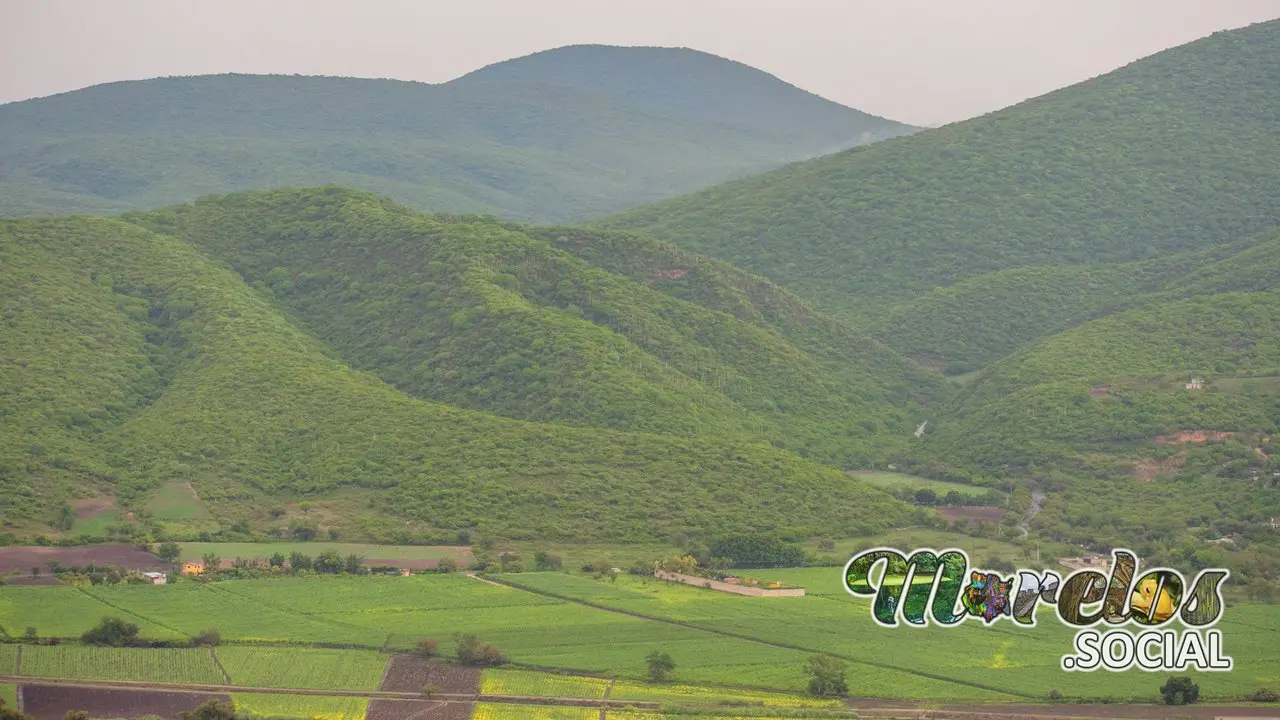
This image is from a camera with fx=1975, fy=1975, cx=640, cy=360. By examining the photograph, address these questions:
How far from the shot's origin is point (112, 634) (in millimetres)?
69500

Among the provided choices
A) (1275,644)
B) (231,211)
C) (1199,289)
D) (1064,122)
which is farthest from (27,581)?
(1064,122)

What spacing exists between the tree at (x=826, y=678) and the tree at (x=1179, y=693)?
10502 millimetres

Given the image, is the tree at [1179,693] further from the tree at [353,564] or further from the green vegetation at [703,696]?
the tree at [353,564]

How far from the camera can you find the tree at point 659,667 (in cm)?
6825

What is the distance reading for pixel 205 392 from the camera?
101312mm

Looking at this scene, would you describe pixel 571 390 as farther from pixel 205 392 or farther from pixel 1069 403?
pixel 1069 403

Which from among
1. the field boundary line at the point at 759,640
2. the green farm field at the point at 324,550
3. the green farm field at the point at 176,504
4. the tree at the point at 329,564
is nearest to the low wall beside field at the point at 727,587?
the field boundary line at the point at 759,640

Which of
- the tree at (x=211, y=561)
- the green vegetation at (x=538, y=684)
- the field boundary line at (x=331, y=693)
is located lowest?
the field boundary line at (x=331, y=693)

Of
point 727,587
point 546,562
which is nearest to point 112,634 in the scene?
point 546,562

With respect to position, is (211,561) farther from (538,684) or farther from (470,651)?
(538,684)

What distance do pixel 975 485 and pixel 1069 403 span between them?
9.44 meters

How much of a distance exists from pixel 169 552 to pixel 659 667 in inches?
950

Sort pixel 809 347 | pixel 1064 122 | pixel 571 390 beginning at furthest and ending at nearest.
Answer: pixel 1064 122, pixel 809 347, pixel 571 390

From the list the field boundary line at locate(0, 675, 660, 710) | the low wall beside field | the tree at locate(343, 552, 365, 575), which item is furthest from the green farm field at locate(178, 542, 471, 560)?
the field boundary line at locate(0, 675, 660, 710)
